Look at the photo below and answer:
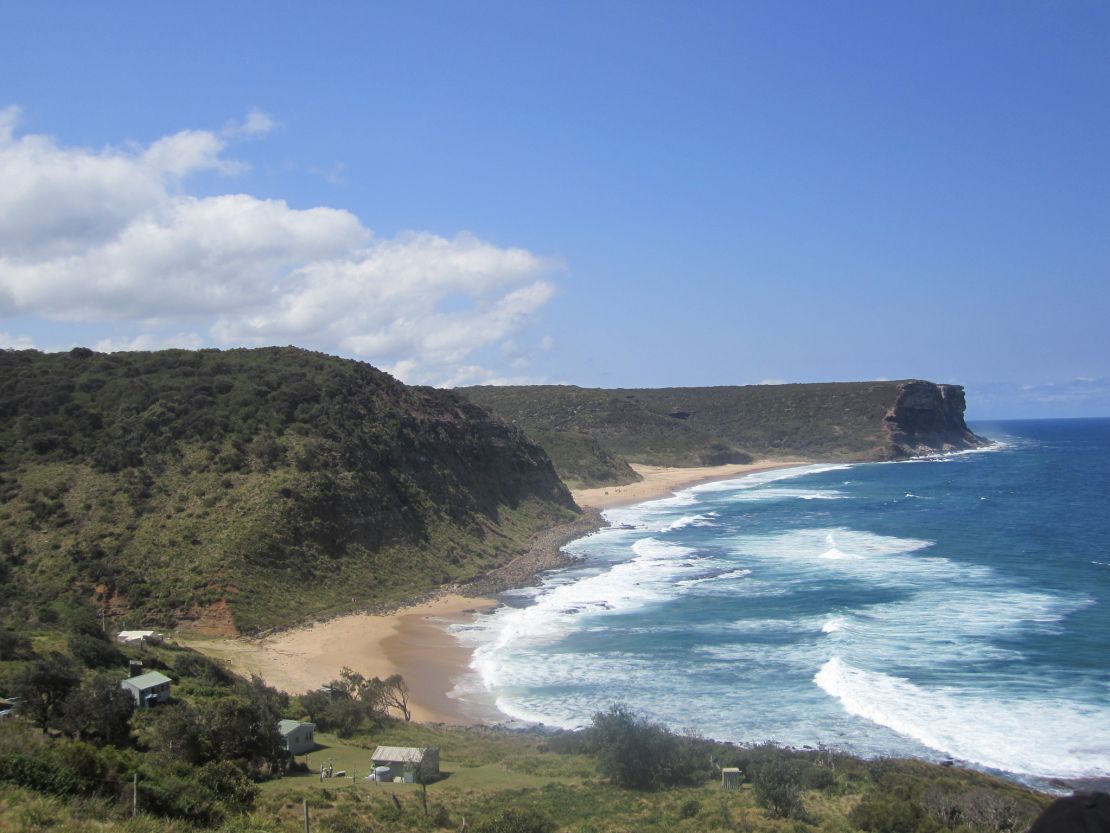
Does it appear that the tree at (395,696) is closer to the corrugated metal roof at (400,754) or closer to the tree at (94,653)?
the corrugated metal roof at (400,754)

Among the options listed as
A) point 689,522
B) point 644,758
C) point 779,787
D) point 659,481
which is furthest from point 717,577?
point 659,481

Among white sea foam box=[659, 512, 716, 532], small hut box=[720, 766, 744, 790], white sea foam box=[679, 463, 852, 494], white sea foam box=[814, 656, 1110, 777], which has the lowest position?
white sea foam box=[814, 656, 1110, 777]

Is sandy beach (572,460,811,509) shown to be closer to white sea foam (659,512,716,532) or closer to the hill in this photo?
the hill

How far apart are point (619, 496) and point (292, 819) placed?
78147 millimetres

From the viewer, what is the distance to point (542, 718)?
27562 mm

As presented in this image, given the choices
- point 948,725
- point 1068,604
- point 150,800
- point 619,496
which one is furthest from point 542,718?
point 619,496

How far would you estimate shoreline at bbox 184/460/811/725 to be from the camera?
29656 millimetres

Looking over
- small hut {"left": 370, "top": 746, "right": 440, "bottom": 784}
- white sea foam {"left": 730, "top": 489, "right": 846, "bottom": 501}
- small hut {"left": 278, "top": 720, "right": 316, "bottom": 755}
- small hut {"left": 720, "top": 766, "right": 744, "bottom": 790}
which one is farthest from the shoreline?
white sea foam {"left": 730, "top": 489, "right": 846, "bottom": 501}

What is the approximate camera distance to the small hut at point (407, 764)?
66.0 ft

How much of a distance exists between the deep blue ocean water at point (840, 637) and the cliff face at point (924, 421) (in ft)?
259

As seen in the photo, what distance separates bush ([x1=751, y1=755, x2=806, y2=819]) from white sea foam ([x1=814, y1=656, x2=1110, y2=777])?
A: 634 centimetres

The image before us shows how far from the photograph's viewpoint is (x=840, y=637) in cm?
3447

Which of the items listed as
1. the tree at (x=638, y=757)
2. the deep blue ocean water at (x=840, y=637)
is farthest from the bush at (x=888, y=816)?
the deep blue ocean water at (x=840, y=637)

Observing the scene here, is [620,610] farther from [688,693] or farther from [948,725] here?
[948,725]
